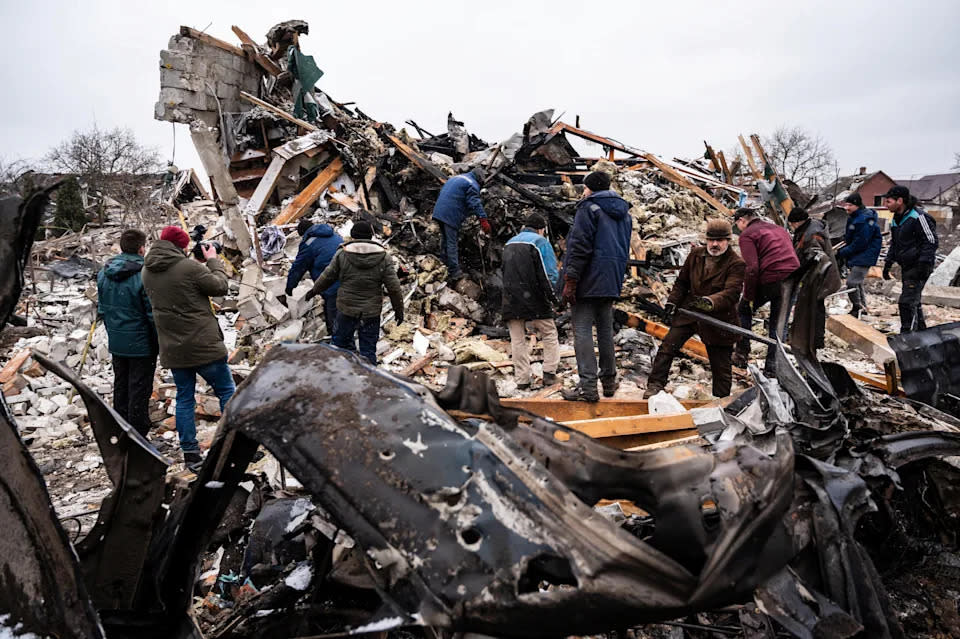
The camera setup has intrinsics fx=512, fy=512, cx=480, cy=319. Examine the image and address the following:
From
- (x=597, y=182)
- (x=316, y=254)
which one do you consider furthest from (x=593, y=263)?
(x=316, y=254)

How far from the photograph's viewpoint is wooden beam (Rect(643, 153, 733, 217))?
11875 millimetres

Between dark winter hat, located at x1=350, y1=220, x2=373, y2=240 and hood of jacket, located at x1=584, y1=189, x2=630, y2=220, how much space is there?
85.3 inches

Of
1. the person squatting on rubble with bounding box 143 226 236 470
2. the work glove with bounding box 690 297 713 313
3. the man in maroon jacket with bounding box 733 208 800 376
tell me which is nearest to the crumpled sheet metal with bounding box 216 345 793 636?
the person squatting on rubble with bounding box 143 226 236 470

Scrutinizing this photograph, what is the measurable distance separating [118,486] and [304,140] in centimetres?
922

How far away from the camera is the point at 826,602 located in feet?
5.17

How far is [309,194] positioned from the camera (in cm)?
931

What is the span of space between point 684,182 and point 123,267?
11751 mm

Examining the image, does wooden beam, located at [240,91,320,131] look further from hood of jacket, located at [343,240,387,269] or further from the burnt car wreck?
the burnt car wreck

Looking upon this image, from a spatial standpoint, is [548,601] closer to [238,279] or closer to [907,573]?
[907,573]

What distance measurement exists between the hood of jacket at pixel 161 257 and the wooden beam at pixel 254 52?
372 inches

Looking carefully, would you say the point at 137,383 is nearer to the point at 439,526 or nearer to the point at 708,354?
the point at 439,526

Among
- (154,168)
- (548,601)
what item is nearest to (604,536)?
(548,601)

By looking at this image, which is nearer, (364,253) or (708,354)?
(708,354)

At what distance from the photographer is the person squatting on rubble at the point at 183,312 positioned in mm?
3682
